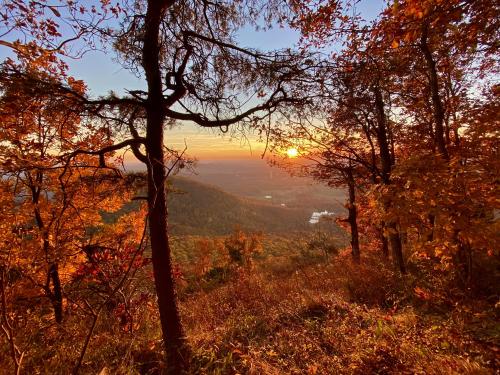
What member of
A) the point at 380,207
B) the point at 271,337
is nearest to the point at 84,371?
the point at 271,337

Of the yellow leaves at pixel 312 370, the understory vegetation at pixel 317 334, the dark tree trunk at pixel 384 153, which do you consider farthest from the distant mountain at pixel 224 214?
the yellow leaves at pixel 312 370

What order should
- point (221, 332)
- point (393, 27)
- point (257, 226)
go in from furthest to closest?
point (257, 226)
point (221, 332)
point (393, 27)

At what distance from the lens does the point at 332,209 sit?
18775 centimetres

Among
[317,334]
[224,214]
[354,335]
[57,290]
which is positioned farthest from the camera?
[224,214]

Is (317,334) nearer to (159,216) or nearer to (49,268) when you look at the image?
(159,216)

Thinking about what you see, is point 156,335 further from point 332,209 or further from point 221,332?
point 332,209

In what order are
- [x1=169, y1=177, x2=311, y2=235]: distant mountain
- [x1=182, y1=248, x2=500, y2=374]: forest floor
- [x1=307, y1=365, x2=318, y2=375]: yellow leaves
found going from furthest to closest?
[x1=169, y1=177, x2=311, y2=235]: distant mountain, [x1=307, y1=365, x2=318, y2=375]: yellow leaves, [x1=182, y1=248, x2=500, y2=374]: forest floor

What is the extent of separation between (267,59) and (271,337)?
15.5ft

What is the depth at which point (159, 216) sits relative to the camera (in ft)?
16.4

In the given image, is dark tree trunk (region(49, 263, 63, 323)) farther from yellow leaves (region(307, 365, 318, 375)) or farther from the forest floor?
yellow leaves (region(307, 365, 318, 375))

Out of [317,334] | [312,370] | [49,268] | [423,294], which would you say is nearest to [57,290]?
[49,268]

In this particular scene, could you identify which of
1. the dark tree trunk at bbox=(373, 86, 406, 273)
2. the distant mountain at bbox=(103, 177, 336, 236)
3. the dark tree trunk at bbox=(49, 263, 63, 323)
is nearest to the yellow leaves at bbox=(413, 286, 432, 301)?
the dark tree trunk at bbox=(373, 86, 406, 273)

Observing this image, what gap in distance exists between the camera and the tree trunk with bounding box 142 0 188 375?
475 cm

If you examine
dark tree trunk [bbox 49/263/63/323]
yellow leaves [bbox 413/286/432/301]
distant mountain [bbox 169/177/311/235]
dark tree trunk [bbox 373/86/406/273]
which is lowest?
distant mountain [bbox 169/177/311/235]
